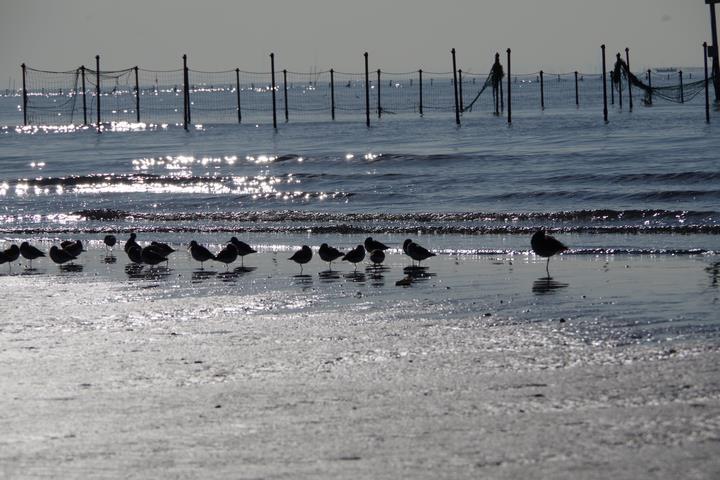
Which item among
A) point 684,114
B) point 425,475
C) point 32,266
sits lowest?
point 425,475

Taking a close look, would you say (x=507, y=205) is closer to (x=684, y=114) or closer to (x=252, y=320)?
(x=252, y=320)

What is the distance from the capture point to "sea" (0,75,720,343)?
11469 millimetres

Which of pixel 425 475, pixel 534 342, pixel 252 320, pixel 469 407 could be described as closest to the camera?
pixel 425 475

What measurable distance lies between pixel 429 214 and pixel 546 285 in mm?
9747

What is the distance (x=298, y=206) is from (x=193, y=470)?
790 inches

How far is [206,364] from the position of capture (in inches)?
324

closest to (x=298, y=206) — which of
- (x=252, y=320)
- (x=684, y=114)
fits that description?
(x=252, y=320)

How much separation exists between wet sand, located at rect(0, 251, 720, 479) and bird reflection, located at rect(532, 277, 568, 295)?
0.14 metres

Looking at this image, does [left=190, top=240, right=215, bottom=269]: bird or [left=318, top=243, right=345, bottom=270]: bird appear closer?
[left=318, top=243, right=345, bottom=270]: bird

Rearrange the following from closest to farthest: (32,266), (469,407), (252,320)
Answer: (469,407)
(252,320)
(32,266)

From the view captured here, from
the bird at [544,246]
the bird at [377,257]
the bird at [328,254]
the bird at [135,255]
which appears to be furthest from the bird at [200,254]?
the bird at [544,246]

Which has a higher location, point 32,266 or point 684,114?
point 684,114

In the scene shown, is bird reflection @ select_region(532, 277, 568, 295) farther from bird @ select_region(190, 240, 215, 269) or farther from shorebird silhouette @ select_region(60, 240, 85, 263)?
shorebird silhouette @ select_region(60, 240, 85, 263)

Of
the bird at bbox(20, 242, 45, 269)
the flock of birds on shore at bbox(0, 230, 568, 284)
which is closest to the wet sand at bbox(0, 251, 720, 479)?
the flock of birds on shore at bbox(0, 230, 568, 284)
